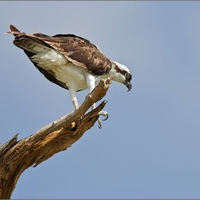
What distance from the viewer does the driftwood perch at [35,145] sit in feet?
25.4

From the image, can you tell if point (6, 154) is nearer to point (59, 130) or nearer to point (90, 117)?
point (59, 130)

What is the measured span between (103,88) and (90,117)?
86cm

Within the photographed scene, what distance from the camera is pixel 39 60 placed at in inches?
356

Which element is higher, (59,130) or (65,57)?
(65,57)

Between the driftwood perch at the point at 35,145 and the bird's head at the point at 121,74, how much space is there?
2571mm

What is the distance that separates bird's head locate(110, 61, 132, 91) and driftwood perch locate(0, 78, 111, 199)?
2.57 metres

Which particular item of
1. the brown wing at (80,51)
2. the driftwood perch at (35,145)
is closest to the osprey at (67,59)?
the brown wing at (80,51)

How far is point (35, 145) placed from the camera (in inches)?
310

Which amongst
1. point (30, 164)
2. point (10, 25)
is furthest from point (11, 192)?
point (10, 25)

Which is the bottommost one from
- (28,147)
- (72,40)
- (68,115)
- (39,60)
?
(28,147)

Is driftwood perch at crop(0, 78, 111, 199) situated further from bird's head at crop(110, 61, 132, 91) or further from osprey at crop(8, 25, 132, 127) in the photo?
bird's head at crop(110, 61, 132, 91)

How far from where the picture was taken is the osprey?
8922mm

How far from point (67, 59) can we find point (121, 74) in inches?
66.5

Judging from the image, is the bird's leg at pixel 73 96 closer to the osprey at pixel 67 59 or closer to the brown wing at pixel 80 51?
the osprey at pixel 67 59
